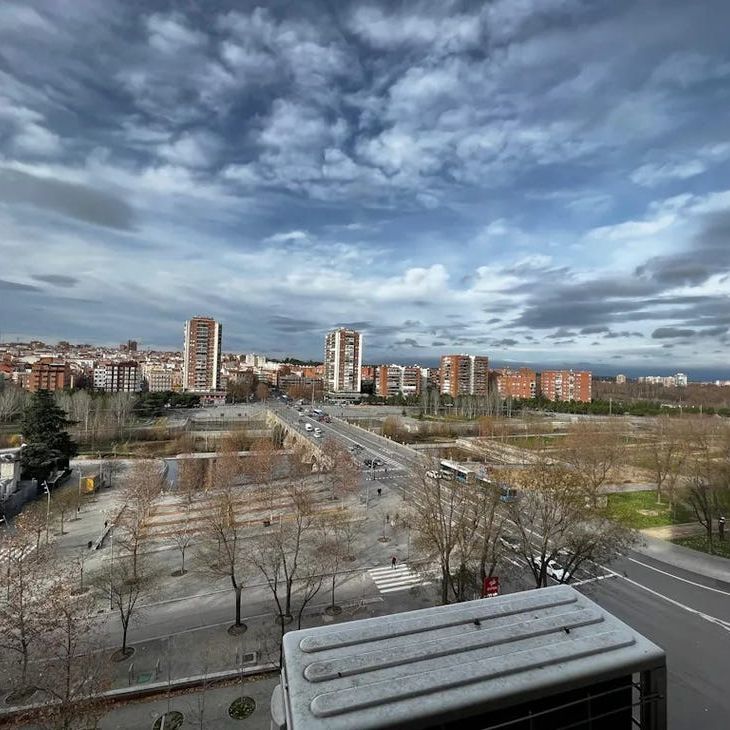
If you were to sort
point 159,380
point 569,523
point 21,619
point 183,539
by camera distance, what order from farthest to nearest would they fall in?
point 159,380
point 183,539
point 569,523
point 21,619

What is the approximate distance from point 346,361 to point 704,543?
338ft

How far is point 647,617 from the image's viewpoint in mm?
15031

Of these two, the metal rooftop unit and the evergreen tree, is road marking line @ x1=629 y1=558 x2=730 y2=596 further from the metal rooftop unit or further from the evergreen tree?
the evergreen tree

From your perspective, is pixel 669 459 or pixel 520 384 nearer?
pixel 669 459

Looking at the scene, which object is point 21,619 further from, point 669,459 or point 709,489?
point 669,459

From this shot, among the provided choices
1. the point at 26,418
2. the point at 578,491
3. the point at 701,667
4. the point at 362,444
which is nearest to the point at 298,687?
the point at 701,667

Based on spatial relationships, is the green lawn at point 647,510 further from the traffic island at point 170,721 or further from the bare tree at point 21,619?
the bare tree at point 21,619

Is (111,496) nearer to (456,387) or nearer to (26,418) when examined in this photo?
(26,418)

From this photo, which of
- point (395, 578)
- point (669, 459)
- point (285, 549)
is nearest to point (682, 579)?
point (395, 578)

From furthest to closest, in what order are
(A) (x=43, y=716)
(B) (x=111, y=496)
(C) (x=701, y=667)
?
(B) (x=111, y=496) → (C) (x=701, y=667) → (A) (x=43, y=716)

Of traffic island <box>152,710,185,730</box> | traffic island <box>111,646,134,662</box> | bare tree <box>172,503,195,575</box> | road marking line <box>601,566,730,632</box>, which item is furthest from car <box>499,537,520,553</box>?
bare tree <box>172,503,195,575</box>

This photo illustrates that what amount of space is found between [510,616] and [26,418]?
134 feet

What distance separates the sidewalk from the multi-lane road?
0.14m

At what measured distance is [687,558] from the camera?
19.9 m
